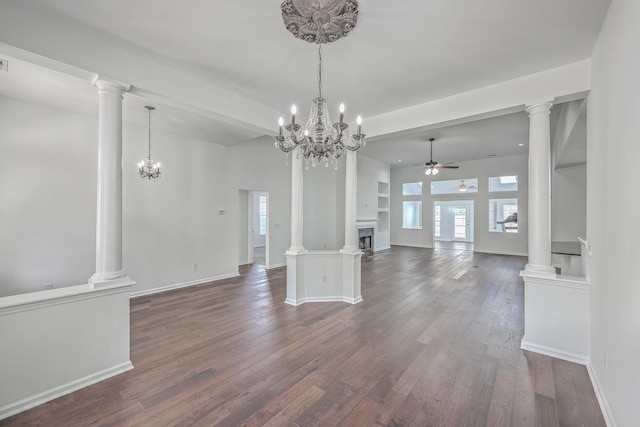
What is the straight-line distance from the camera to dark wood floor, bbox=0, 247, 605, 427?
6.35ft

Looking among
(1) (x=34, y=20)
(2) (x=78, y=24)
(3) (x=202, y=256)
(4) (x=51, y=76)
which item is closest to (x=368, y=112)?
(2) (x=78, y=24)

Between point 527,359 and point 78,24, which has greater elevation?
point 78,24

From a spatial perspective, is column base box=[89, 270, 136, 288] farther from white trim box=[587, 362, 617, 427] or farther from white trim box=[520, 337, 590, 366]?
white trim box=[520, 337, 590, 366]

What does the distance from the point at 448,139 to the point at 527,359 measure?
210 inches

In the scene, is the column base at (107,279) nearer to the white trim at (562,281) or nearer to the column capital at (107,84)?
the column capital at (107,84)

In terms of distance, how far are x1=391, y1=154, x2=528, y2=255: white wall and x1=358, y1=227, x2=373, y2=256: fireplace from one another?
2.64 m

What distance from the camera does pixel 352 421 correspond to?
1867 millimetres

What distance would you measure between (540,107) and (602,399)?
9.11 ft

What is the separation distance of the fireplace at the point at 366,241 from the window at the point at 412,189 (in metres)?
3.16

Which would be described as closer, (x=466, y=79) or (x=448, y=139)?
(x=466, y=79)

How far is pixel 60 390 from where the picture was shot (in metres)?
2.16

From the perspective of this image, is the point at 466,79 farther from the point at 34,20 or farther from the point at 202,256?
the point at 202,256

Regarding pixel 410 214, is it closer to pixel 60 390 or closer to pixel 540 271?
pixel 540 271

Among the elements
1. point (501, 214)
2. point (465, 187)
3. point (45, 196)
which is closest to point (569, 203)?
point (501, 214)
